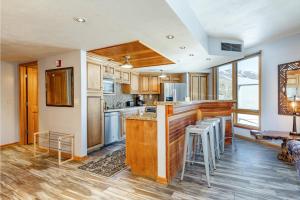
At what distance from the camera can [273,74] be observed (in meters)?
4.35

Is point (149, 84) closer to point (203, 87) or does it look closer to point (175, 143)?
point (203, 87)

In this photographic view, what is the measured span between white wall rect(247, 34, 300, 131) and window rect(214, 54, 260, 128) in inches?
9.4

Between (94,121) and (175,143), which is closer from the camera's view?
(175,143)

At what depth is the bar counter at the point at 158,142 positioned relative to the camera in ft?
8.67

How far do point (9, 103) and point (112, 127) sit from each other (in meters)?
2.93

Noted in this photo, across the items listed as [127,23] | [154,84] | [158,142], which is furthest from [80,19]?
[154,84]

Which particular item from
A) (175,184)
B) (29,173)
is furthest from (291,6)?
(29,173)

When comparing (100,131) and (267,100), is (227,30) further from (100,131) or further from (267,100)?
(100,131)

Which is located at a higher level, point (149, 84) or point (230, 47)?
point (230, 47)

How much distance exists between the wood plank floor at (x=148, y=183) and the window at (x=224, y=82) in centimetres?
288

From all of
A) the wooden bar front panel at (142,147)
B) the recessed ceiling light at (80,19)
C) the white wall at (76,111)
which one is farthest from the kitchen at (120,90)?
the recessed ceiling light at (80,19)

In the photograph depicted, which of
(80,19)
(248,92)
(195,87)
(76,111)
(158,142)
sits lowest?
(158,142)

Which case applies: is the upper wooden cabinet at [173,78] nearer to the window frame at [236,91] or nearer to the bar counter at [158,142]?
the window frame at [236,91]

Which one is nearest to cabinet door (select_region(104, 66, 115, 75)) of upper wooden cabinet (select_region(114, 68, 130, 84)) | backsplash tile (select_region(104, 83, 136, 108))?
upper wooden cabinet (select_region(114, 68, 130, 84))
